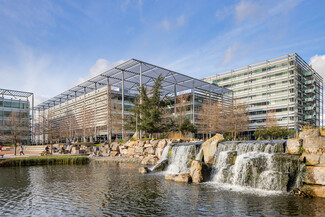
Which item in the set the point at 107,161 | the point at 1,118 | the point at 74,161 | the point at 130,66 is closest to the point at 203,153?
the point at 107,161

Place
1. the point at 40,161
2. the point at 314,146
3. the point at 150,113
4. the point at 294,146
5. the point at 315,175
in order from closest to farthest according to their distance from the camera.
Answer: the point at 315,175 < the point at 314,146 < the point at 294,146 < the point at 40,161 < the point at 150,113

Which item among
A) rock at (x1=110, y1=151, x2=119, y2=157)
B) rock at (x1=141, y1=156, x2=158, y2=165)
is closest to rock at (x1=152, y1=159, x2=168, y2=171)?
rock at (x1=141, y1=156, x2=158, y2=165)

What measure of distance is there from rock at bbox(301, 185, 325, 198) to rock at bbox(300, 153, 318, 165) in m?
1.47

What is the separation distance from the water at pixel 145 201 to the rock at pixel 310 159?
251cm

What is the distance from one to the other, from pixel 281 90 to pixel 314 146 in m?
66.0

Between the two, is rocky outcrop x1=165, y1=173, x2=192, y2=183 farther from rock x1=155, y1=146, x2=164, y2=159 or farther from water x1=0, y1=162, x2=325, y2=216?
rock x1=155, y1=146, x2=164, y2=159

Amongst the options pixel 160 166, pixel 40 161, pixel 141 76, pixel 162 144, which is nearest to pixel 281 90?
pixel 141 76

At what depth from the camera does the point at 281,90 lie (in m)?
74.4

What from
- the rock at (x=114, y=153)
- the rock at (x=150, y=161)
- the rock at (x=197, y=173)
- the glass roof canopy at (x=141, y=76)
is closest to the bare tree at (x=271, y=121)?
the glass roof canopy at (x=141, y=76)

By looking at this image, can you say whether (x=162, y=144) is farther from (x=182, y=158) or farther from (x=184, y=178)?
(x=184, y=178)

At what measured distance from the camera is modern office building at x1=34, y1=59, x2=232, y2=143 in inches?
1919

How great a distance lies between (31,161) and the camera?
30.2 metres

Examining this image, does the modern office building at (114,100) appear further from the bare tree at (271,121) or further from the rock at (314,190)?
the rock at (314,190)

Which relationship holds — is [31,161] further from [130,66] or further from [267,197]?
[267,197]
